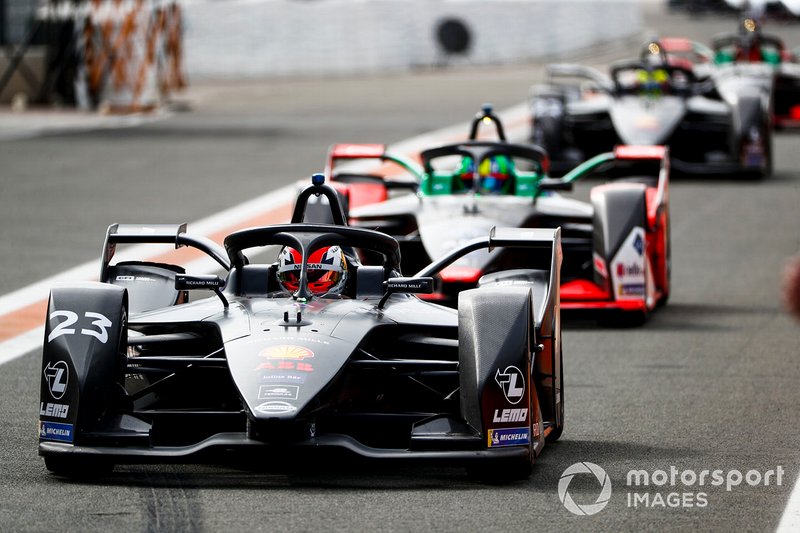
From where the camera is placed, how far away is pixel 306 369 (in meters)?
8.06

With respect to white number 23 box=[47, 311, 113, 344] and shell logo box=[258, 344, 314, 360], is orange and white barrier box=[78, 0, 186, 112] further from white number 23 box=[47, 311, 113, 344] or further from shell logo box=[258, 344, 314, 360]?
shell logo box=[258, 344, 314, 360]

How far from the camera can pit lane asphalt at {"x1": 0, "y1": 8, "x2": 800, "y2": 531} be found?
758cm

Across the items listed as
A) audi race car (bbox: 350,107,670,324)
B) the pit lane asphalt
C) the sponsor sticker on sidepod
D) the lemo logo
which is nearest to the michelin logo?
the pit lane asphalt

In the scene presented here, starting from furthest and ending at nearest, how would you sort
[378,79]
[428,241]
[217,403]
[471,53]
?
[471,53], [378,79], [428,241], [217,403]

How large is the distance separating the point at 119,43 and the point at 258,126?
6.52 meters

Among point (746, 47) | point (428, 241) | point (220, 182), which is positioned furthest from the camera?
point (746, 47)

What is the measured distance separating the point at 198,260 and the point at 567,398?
7.65m

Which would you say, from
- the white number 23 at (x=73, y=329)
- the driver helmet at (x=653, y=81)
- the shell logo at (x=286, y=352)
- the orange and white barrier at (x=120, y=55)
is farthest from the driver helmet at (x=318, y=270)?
the orange and white barrier at (x=120, y=55)

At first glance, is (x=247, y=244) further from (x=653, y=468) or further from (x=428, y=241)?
(x=428, y=241)

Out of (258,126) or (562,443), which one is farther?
(258,126)

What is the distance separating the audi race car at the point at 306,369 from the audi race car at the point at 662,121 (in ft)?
46.1

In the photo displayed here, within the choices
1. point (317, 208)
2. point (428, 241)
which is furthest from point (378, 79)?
point (317, 208)

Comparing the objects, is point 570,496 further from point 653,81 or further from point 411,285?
point 653,81

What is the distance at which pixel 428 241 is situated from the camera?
13.9 metres
